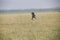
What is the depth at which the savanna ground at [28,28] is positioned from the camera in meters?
1.13

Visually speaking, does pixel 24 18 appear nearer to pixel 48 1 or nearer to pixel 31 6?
pixel 31 6

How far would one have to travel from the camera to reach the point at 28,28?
1156 mm

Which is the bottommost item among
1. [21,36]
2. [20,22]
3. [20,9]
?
[21,36]

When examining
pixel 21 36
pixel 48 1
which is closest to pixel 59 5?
pixel 48 1

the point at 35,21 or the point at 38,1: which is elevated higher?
the point at 38,1

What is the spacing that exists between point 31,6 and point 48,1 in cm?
18

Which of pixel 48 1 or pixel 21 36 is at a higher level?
pixel 48 1

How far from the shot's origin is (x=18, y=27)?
1156 millimetres

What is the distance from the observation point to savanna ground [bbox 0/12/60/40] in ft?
3.72

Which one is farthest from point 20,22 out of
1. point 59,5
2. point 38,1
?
point 59,5

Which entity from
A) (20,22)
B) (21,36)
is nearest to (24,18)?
(20,22)

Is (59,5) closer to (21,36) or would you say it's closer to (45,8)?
(45,8)

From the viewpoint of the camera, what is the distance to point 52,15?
1168 mm

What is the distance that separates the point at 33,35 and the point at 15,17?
0.26 metres
